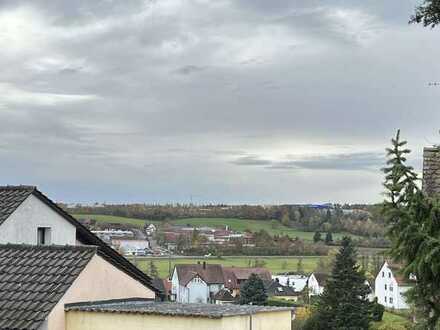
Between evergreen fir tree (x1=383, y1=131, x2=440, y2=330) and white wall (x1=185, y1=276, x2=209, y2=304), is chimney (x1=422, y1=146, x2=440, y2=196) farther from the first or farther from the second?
white wall (x1=185, y1=276, x2=209, y2=304)

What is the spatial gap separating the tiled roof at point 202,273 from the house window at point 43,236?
9697 centimetres

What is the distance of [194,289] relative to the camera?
4658 inches

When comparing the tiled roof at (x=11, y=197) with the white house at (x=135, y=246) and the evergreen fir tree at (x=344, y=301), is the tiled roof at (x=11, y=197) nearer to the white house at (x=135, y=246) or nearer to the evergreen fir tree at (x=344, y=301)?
the evergreen fir tree at (x=344, y=301)


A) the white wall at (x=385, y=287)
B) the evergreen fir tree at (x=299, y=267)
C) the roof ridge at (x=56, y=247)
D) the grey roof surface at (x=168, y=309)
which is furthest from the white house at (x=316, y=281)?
the grey roof surface at (x=168, y=309)

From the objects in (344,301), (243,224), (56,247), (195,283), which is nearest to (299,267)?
(195,283)

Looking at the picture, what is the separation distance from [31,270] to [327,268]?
112 meters

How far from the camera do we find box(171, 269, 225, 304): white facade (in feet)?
383

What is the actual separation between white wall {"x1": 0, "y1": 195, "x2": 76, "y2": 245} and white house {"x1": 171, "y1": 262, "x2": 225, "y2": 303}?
96115mm

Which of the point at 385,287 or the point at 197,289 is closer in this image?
the point at 385,287

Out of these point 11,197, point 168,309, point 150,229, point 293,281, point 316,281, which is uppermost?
point 11,197

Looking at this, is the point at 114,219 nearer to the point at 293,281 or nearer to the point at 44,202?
the point at 293,281

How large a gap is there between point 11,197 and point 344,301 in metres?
46.8

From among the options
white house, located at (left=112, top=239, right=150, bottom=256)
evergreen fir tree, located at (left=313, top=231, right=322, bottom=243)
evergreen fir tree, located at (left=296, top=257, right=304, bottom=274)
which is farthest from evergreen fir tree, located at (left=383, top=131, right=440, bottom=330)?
evergreen fir tree, located at (left=313, top=231, right=322, bottom=243)

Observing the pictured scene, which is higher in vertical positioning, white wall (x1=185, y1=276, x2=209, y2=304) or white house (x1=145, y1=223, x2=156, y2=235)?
white house (x1=145, y1=223, x2=156, y2=235)
